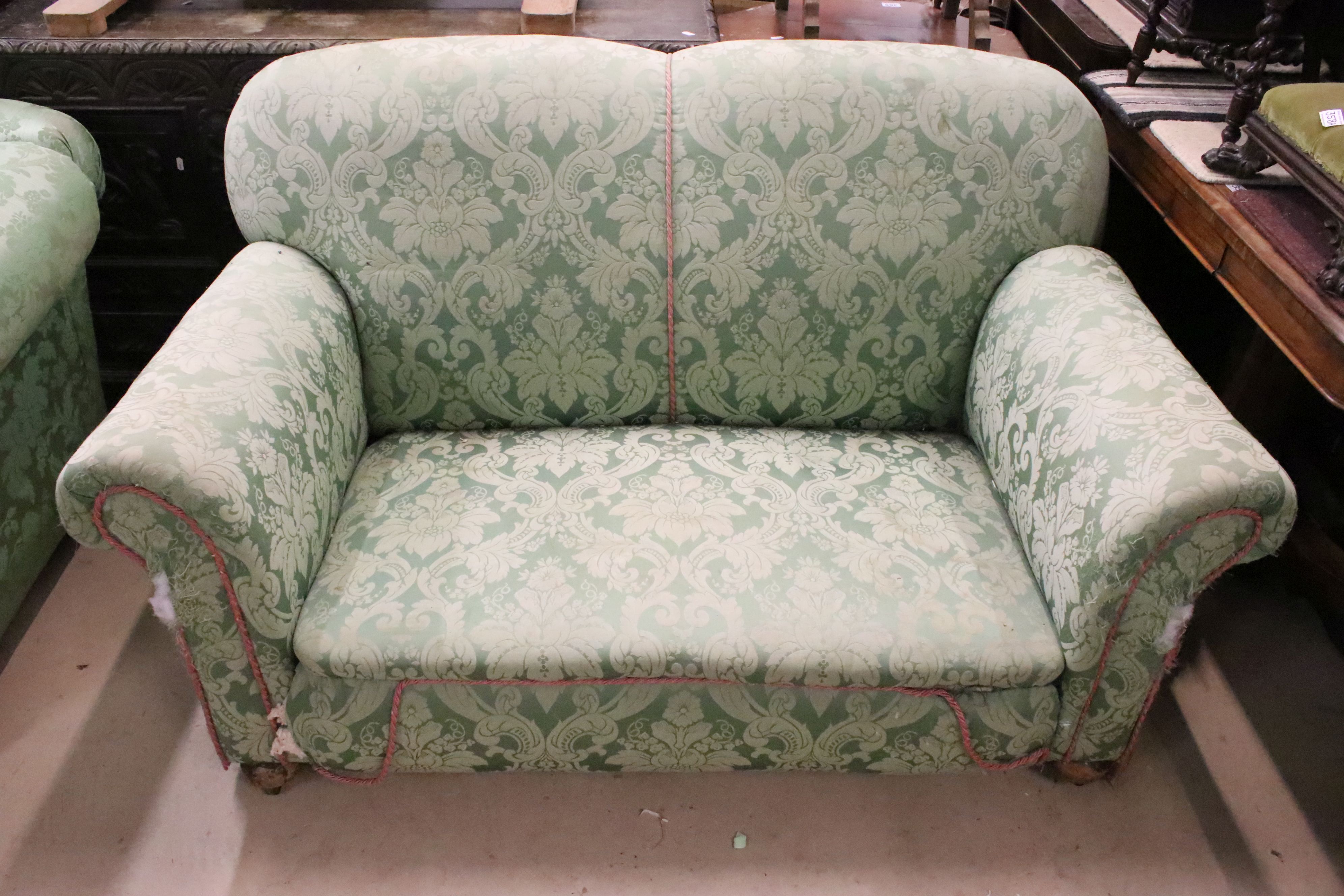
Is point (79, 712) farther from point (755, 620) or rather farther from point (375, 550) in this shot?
point (755, 620)

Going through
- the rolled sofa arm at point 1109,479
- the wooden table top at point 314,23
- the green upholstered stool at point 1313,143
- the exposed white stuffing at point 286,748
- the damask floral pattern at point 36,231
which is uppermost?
the wooden table top at point 314,23

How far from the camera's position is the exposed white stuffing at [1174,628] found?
1.23 meters

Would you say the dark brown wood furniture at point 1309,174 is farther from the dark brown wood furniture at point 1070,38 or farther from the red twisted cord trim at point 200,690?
the red twisted cord trim at point 200,690

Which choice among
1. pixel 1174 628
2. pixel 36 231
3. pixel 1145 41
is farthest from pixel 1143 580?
pixel 36 231

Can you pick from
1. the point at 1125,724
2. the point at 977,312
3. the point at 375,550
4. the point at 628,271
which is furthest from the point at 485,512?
the point at 1125,724

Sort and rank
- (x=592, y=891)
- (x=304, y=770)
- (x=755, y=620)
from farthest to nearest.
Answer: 1. (x=304, y=770)
2. (x=592, y=891)
3. (x=755, y=620)

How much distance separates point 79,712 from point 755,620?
1.05m

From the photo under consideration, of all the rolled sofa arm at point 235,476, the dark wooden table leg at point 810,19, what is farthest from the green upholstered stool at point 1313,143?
the rolled sofa arm at point 235,476

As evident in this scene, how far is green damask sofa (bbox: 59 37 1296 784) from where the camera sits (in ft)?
4.05

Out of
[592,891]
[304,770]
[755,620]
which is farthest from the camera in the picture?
[304,770]

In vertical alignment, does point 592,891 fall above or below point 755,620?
below

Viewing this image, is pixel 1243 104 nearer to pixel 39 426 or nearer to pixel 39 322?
pixel 39 322

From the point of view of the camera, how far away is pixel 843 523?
4.60 ft

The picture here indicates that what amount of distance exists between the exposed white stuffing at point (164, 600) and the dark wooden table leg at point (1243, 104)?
1491 mm
